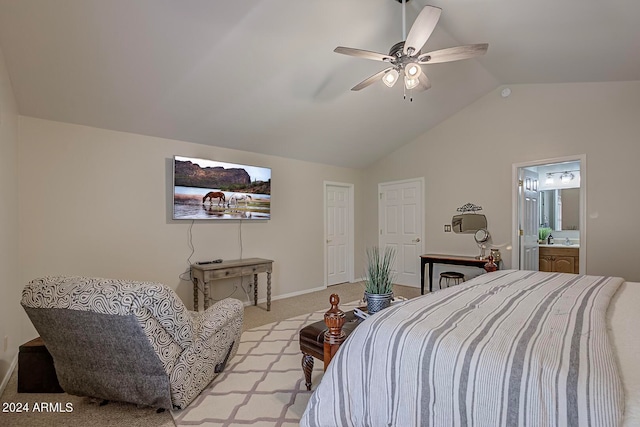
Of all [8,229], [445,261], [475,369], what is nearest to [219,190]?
[8,229]

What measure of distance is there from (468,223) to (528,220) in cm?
81

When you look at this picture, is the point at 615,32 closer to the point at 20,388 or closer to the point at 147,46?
the point at 147,46

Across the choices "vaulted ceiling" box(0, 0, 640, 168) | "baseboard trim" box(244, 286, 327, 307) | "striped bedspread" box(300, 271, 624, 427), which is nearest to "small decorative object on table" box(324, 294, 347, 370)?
"striped bedspread" box(300, 271, 624, 427)

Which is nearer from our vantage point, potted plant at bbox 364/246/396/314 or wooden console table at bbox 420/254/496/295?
potted plant at bbox 364/246/396/314

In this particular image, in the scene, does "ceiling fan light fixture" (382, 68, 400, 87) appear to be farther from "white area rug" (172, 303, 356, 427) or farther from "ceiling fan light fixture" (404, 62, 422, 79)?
"white area rug" (172, 303, 356, 427)

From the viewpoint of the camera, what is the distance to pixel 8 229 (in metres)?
2.52

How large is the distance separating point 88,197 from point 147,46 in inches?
67.5

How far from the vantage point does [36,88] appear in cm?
271

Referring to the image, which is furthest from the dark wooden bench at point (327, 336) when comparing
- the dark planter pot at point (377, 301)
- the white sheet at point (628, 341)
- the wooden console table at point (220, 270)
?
the wooden console table at point (220, 270)

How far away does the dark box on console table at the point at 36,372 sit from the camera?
215 centimetres

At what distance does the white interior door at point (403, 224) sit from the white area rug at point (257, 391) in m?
3.00

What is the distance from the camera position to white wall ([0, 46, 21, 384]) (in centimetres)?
232

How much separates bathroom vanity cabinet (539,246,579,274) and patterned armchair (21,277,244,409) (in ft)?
17.5

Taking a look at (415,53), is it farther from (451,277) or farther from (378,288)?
(451,277)
